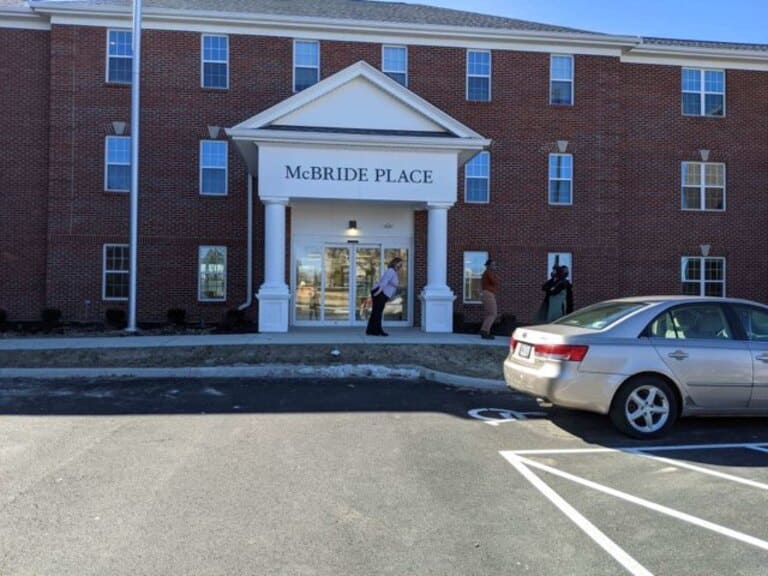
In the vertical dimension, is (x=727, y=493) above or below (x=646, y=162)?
below

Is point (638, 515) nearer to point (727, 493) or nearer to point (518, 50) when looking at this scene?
point (727, 493)

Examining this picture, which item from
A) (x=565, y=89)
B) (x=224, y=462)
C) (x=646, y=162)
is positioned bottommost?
(x=224, y=462)

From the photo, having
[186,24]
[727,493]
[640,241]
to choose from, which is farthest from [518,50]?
[727,493]

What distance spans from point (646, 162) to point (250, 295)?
12694mm

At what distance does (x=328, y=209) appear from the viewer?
57.2 ft

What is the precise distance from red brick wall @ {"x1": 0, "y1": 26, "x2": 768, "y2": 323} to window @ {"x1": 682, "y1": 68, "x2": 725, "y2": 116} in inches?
14.6

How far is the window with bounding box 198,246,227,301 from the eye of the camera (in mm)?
18078

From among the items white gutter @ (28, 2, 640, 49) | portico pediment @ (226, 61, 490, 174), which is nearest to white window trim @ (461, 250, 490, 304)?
portico pediment @ (226, 61, 490, 174)

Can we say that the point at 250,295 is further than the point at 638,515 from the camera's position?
Yes

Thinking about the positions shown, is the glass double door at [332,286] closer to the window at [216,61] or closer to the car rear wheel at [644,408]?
the window at [216,61]

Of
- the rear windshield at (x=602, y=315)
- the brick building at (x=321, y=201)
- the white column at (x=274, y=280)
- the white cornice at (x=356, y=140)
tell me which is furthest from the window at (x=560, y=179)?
the rear windshield at (x=602, y=315)

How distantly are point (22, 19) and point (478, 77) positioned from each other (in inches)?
506

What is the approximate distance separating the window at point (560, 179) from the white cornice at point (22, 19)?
14840mm

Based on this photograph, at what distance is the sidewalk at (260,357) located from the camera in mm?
10492
